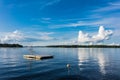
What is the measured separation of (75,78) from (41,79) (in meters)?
Answer: 6.96

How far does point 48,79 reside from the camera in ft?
119

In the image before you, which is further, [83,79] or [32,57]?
[32,57]

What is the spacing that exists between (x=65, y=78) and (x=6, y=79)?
11.8 m

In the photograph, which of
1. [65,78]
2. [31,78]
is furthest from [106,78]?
[31,78]

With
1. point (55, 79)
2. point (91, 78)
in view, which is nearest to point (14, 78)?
point (55, 79)

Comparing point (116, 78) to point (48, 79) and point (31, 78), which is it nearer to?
point (48, 79)

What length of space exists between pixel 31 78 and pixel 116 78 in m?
17.4

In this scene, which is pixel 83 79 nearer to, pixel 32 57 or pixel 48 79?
pixel 48 79

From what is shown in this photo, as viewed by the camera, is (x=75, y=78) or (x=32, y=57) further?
(x=32, y=57)

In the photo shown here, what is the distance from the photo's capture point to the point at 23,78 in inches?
1458

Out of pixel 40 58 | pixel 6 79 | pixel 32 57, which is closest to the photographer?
pixel 6 79

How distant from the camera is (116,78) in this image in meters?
37.0

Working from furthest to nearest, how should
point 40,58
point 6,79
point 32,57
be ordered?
1. point 32,57
2. point 40,58
3. point 6,79

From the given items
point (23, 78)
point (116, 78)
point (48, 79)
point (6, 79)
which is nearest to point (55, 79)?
point (48, 79)
